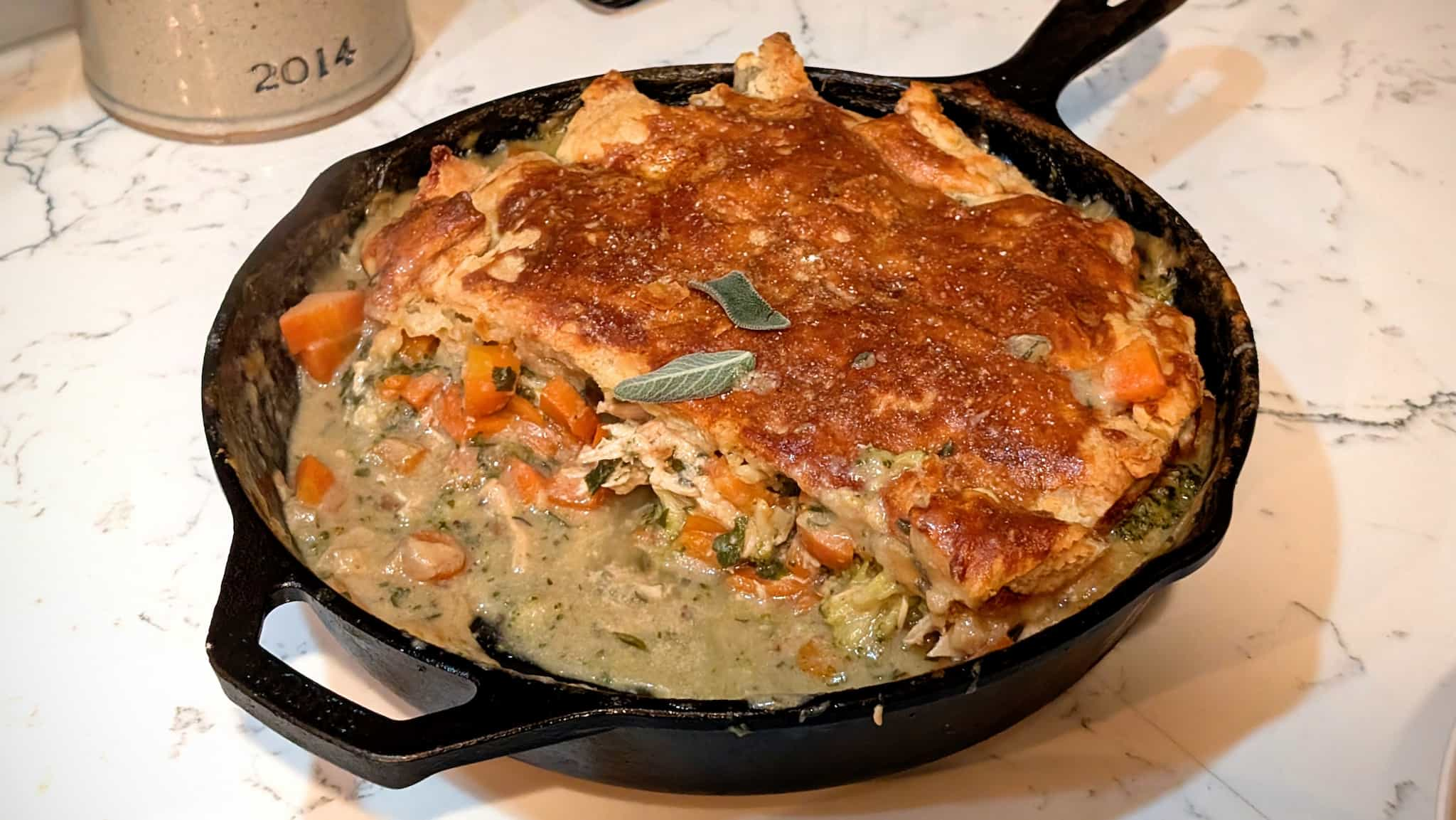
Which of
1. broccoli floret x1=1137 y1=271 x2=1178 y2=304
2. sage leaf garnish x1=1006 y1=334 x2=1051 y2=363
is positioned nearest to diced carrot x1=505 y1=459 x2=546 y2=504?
sage leaf garnish x1=1006 y1=334 x2=1051 y2=363

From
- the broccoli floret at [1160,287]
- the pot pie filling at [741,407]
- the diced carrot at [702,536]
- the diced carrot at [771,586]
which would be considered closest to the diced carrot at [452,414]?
the pot pie filling at [741,407]

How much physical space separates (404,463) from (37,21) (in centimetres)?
235

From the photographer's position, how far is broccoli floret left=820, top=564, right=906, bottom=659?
6.21 ft

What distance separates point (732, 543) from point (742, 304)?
1.34ft

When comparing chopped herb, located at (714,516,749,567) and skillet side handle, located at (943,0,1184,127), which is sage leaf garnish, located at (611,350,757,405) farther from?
skillet side handle, located at (943,0,1184,127)

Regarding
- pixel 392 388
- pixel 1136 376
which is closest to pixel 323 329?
pixel 392 388

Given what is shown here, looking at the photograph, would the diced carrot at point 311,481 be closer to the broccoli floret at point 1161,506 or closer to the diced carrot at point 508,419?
the diced carrot at point 508,419

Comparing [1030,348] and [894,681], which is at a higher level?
[1030,348]

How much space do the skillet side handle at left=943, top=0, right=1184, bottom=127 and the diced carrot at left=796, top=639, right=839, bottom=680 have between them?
1.30 meters

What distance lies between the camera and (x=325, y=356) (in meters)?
2.33

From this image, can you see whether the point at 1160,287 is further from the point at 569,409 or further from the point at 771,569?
the point at 569,409

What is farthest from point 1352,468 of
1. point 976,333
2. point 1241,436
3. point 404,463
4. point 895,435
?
point 404,463

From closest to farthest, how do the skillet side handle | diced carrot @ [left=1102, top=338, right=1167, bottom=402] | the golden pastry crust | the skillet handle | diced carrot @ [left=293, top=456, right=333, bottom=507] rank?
the skillet handle, the golden pastry crust, diced carrot @ [left=1102, top=338, right=1167, bottom=402], diced carrot @ [left=293, top=456, right=333, bottom=507], the skillet side handle

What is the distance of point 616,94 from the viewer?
2.50 metres
